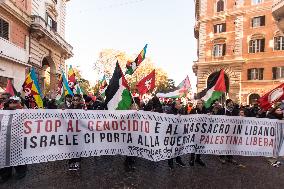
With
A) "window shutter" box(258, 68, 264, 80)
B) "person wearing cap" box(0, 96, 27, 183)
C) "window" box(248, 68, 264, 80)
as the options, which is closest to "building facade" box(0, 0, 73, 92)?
"person wearing cap" box(0, 96, 27, 183)

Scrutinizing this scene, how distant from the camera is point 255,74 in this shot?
3756cm

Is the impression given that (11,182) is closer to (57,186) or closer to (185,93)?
(57,186)

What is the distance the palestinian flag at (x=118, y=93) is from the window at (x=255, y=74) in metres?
32.9

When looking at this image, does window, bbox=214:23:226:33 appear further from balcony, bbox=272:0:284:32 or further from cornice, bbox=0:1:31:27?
cornice, bbox=0:1:31:27

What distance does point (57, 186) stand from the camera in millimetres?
6012

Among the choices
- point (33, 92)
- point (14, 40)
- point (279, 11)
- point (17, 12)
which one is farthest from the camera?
point (14, 40)

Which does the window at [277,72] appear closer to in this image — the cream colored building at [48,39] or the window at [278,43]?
the window at [278,43]

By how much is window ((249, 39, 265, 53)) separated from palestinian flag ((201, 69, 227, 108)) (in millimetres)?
30201

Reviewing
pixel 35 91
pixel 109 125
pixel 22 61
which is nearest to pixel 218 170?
pixel 109 125

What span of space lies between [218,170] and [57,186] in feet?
12.3

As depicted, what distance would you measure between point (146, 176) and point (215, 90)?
374 cm

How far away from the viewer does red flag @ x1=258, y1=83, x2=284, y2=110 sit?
920cm

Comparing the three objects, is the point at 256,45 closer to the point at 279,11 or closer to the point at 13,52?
the point at 279,11

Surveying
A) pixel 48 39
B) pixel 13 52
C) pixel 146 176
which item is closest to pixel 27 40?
pixel 13 52
